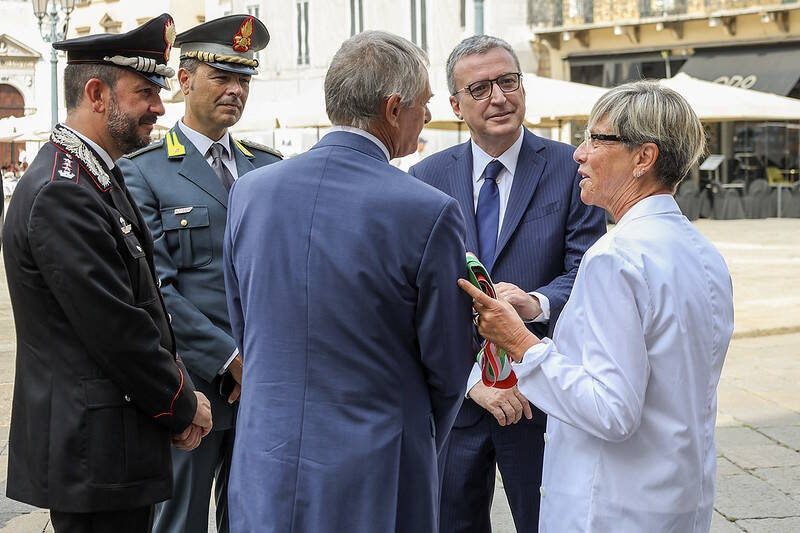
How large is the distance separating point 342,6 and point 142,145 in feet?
92.8

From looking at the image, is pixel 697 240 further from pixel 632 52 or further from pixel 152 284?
pixel 632 52

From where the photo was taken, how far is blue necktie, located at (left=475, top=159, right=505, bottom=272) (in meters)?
3.25

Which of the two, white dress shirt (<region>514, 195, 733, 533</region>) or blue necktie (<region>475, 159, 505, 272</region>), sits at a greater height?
blue necktie (<region>475, 159, 505, 272</region>)

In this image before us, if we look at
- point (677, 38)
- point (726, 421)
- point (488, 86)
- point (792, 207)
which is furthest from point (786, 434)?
point (677, 38)

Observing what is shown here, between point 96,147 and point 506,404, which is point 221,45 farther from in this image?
point 506,404

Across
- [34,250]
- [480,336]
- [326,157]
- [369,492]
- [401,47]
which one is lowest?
[369,492]

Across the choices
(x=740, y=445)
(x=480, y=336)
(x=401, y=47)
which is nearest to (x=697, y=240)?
(x=480, y=336)

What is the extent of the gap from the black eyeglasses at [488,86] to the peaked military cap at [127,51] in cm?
98

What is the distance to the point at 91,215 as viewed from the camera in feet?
8.30

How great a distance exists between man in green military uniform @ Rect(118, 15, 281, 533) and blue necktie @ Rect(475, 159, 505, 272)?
80 centimetres

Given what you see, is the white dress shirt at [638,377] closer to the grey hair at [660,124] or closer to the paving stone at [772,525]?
the grey hair at [660,124]

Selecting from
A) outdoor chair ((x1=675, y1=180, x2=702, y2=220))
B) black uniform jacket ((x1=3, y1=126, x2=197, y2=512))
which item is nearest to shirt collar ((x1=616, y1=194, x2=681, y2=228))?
black uniform jacket ((x1=3, y1=126, x2=197, y2=512))

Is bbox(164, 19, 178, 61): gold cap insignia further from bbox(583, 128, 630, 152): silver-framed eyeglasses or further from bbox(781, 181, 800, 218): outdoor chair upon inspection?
bbox(781, 181, 800, 218): outdoor chair

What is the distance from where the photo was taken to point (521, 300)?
2959 mm
